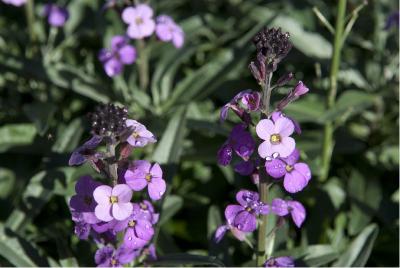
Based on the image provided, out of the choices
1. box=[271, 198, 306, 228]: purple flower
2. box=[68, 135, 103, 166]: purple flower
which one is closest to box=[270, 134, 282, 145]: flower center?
box=[271, 198, 306, 228]: purple flower

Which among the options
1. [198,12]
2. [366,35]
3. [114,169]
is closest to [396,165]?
[366,35]

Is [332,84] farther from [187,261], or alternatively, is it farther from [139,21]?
[187,261]

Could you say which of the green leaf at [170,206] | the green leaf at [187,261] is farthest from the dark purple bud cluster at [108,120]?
the green leaf at [170,206]

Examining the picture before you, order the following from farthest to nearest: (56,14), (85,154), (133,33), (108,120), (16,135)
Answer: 1. (56,14)
2. (16,135)
3. (133,33)
4. (85,154)
5. (108,120)

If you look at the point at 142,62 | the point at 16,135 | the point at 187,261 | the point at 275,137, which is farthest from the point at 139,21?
the point at 275,137

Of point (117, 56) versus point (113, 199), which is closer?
point (113, 199)

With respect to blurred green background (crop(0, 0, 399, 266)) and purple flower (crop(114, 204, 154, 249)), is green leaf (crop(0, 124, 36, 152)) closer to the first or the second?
blurred green background (crop(0, 0, 399, 266))
